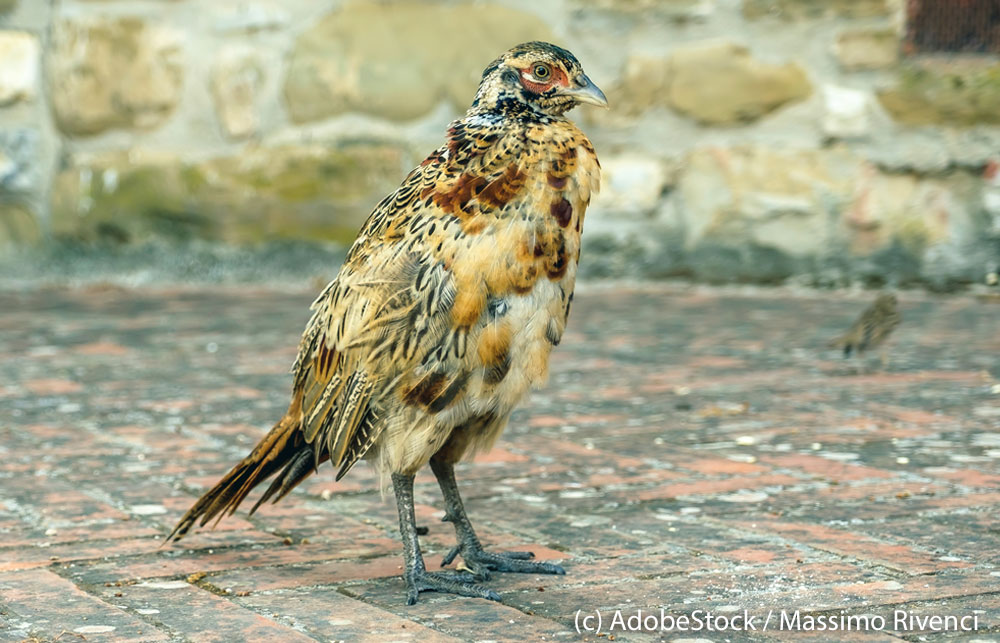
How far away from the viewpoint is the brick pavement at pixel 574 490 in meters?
3.00

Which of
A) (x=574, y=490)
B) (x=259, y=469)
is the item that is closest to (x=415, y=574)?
(x=259, y=469)

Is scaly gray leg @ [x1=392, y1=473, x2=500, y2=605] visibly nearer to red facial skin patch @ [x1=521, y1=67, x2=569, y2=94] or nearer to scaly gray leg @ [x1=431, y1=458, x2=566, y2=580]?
scaly gray leg @ [x1=431, y1=458, x2=566, y2=580]

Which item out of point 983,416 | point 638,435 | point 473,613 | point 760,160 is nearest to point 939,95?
point 760,160

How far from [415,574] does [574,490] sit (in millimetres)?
1004

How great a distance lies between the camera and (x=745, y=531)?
3553mm

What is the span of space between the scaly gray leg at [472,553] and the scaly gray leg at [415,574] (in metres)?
0.07

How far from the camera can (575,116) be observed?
7906 millimetres

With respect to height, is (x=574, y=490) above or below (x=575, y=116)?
below

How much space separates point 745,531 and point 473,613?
834mm

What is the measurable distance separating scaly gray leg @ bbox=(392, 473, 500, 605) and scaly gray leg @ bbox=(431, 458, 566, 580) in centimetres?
7

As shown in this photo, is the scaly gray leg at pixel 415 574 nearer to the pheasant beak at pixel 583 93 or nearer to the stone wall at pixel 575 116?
the pheasant beak at pixel 583 93

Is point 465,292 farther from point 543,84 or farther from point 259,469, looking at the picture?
point 259,469

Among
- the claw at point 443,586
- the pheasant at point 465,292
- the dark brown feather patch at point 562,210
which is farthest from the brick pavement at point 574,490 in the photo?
the dark brown feather patch at point 562,210

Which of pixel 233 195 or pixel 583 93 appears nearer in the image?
pixel 583 93
